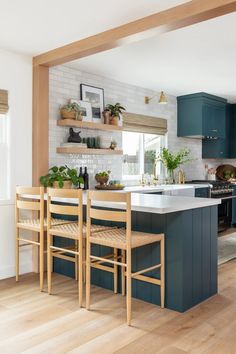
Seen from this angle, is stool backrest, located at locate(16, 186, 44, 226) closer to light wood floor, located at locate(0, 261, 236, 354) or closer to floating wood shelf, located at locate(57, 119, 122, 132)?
light wood floor, located at locate(0, 261, 236, 354)

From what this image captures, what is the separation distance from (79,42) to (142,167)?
2756 mm

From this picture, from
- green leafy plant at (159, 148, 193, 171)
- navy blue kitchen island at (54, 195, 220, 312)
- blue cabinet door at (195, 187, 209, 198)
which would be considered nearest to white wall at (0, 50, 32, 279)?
navy blue kitchen island at (54, 195, 220, 312)

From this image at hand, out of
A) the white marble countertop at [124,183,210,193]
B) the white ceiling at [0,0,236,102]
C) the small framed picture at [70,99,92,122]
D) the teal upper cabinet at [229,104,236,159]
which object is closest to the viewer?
the white ceiling at [0,0,236,102]

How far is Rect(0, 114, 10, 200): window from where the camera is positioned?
3.88 meters

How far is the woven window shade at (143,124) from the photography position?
5.38m

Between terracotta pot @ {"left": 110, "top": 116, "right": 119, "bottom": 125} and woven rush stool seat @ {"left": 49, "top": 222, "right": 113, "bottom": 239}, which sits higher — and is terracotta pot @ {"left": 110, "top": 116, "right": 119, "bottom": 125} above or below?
above

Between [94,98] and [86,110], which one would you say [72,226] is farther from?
[94,98]

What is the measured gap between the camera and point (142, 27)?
2.98 m

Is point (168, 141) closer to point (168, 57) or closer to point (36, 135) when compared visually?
point (168, 57)

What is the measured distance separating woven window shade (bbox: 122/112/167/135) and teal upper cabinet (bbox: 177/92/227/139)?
442 millimetres

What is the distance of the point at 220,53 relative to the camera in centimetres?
399

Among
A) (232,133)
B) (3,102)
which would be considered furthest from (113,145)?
(232,133)

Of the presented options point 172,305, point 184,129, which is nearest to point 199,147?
point 184,129

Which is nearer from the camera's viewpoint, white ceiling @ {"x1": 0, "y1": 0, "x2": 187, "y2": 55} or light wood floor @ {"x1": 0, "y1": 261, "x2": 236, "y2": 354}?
light wood floor @ {"x1": 0, "y1": 261, "x2": 236, "y2": 354}
